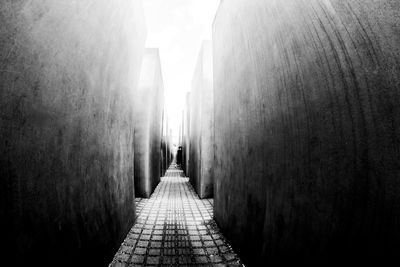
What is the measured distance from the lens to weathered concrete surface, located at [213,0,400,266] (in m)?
1.12

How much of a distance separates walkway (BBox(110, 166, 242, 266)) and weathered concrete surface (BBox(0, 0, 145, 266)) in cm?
34

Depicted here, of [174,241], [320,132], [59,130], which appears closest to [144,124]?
[174,241]

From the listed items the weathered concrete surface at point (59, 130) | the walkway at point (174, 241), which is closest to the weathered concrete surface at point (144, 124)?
the walkway at point (174, 241)

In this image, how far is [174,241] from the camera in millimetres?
3500

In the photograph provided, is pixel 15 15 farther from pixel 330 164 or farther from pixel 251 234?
pixel 251 234

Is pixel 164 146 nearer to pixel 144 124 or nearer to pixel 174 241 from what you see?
pixel 144 124

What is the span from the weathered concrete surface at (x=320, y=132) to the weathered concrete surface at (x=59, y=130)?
178 cm

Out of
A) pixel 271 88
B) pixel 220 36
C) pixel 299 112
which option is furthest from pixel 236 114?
pixel 220 36

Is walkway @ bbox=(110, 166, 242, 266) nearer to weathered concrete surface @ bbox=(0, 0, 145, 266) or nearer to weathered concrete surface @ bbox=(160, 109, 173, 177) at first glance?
weathered concrete surface @ bbox=(0, 0, 145, 266)

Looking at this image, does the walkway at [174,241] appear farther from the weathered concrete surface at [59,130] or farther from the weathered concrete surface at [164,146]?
the weathered concrete surface at [164,146]

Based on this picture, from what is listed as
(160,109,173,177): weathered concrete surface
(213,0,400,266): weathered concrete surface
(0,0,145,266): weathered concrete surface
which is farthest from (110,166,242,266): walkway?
(160,109,173,177): weathered concrete surface

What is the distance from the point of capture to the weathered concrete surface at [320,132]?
3.66ft

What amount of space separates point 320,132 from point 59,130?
201cm

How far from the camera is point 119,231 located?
10.8ft
